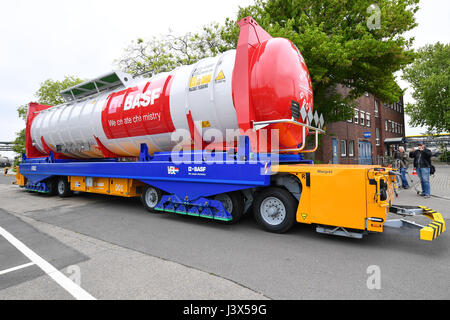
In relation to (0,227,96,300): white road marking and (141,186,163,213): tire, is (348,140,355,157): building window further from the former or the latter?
(0,227,96,300): white road marking

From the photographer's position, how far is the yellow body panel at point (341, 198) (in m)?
3.73

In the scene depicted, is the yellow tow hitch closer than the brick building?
Yes

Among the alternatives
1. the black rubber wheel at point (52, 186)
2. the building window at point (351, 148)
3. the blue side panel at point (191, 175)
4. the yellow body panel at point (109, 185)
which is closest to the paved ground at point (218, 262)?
the blue side panel at point (191, 175)

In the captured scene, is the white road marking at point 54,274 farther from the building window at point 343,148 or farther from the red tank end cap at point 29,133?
the building window at point 343,148

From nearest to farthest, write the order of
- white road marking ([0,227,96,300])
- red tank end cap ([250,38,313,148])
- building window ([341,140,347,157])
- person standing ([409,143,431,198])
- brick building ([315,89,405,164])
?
white road marking ([0,227,96,300]) < red tank end cap ([250,38,313,148]) < person standing ([409,143,431,198]) < brick building ([315,89,405,164]) < building window ([341,140,347,157])

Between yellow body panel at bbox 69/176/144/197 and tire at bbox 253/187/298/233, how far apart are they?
378 cm

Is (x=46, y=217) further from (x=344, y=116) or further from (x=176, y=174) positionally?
(x=344, y=116)

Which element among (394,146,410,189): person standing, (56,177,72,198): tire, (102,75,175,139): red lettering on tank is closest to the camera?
(102,75,175,139): red lettering on tank

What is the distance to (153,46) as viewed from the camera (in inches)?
847

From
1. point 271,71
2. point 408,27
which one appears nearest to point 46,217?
point 271,71

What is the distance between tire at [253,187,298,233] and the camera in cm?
451

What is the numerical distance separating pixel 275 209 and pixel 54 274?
339 cm

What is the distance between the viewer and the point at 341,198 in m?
3.93

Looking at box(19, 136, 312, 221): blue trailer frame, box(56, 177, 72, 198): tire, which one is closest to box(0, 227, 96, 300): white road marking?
box(19, 136, 312, 221): blue trailer frame
